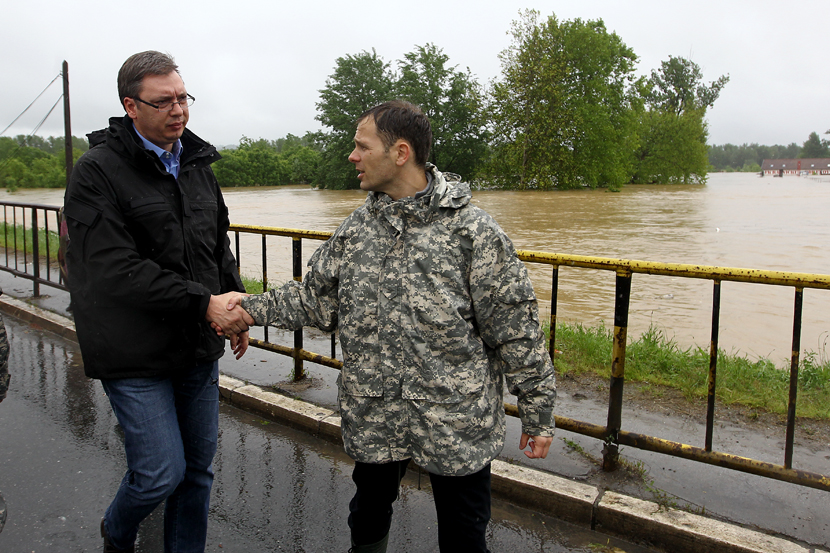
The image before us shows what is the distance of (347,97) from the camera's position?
48562 mm

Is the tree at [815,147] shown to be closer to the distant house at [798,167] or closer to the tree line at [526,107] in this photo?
the distant house at [798,167]

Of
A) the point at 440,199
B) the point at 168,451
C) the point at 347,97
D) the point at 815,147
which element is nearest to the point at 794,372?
the point at 440,199

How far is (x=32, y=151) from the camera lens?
247 feet

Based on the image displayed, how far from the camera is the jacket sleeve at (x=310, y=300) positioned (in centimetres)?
219

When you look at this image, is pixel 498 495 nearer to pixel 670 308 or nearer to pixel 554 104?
pixel 670 308

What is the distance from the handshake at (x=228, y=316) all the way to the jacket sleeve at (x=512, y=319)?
3.04 feet

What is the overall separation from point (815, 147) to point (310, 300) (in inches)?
6402

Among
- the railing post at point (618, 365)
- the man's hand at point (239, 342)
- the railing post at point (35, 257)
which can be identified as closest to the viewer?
the man's hand at point (239, 342)

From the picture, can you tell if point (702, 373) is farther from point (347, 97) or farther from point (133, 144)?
point (347, 97)

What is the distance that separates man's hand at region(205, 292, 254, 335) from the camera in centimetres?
227

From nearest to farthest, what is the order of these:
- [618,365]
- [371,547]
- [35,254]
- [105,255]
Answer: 1. [105,255]
2. [371,547]
3. [618,365]
4. [35,254]

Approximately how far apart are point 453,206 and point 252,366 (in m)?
3.71

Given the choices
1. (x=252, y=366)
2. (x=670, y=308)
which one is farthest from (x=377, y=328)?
(x=670, y=308)

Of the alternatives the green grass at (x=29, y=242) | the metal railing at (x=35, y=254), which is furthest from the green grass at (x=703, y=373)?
the green grass at (x=29, y=242)
